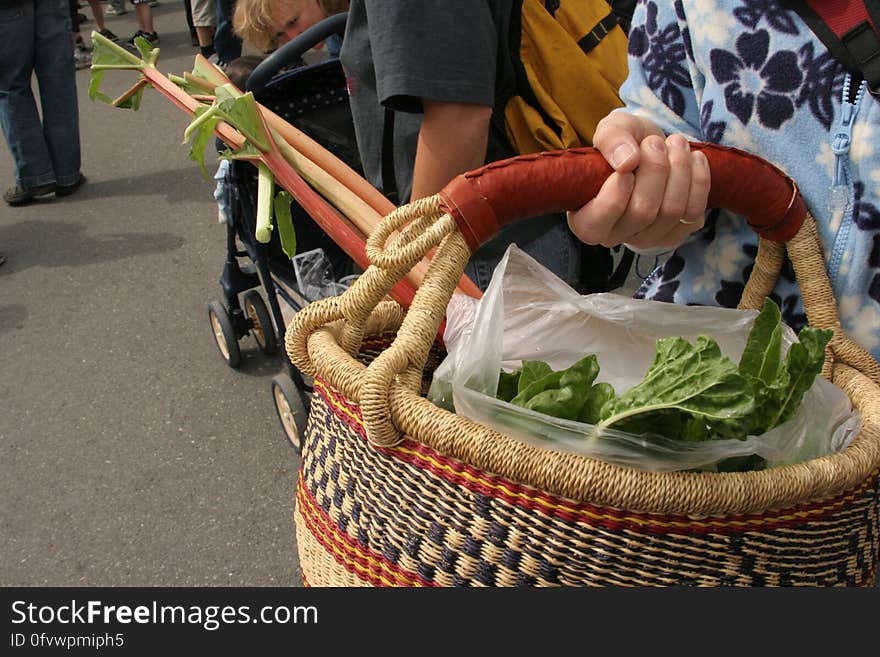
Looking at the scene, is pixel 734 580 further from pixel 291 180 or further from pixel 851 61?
pixel 291 180

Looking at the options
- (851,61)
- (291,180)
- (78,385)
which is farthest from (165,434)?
(851,61)

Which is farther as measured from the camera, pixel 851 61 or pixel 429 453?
pixel 851 61

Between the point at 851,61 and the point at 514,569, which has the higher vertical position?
the point at 851,61

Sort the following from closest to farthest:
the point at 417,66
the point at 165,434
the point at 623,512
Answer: the point at 623,512
the point at 417,66
the point at 165,434

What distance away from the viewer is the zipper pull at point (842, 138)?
916 mm

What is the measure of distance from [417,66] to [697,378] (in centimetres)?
83

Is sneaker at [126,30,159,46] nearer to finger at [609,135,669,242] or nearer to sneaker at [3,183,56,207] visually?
sneaker at [3,183,56,207]

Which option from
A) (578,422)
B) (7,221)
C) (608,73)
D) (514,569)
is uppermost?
(608,73)

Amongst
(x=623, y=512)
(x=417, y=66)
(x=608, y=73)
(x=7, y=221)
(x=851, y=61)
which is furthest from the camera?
(x=7, y=221)

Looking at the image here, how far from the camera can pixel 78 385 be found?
333cm

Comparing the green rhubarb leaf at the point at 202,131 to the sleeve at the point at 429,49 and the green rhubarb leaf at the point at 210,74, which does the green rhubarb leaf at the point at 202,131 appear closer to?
the sleeve at the point at 429,49

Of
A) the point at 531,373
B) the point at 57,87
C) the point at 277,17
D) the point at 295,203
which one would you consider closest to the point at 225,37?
the point at 57,87

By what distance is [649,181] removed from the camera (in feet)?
2.93

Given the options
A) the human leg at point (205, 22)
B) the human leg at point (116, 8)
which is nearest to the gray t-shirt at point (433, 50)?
the human leg at point (205, 22)
